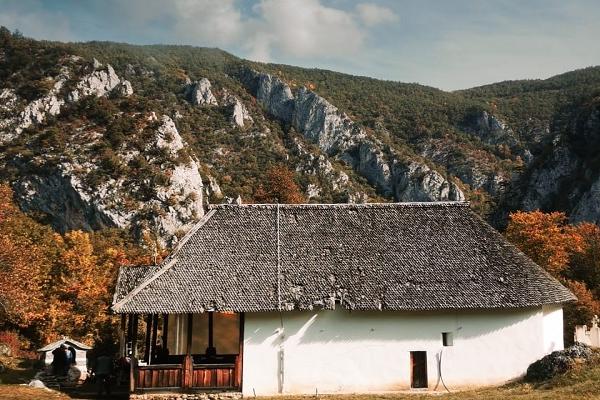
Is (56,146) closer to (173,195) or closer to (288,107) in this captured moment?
(173,195)

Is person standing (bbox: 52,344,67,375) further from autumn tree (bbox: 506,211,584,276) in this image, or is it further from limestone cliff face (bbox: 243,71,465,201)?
limestone cliff face (bbox: 243,71,465,201)

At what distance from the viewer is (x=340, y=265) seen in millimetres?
21656

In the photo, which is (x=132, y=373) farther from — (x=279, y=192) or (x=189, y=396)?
(x=279, y=192)

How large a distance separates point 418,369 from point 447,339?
1457 millimetres

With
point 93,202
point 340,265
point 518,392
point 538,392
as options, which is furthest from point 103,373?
point 93,202

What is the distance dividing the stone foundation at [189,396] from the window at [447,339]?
7287 millimetres

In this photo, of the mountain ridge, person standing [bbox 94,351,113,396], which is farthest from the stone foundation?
the mountain ridge

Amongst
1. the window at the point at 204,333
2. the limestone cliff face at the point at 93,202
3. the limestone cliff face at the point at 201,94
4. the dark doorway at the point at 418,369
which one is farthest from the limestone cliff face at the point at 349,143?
the dark doorway at the point at 418,369

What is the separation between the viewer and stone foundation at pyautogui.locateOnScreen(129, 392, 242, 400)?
755 inches

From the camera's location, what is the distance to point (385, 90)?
502ft

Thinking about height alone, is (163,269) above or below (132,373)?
above

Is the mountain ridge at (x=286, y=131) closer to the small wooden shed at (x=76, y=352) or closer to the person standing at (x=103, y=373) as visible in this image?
the small wooden shed at (x=76, y=352)

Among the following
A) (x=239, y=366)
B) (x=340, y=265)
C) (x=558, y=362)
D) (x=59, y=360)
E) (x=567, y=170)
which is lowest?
(x=59, y=360)

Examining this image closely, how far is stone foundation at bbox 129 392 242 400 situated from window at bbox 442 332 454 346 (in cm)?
729
